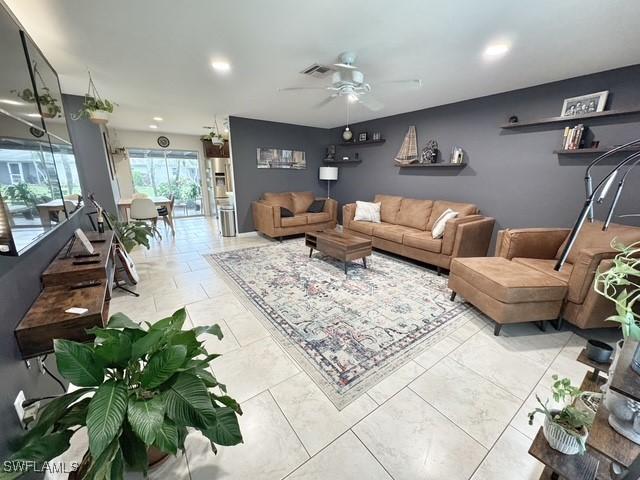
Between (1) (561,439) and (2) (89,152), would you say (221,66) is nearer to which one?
(2) (89,152)

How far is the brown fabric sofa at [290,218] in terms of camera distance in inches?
187

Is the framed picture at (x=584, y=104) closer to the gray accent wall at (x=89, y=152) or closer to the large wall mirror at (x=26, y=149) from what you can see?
the large wall mirror at (x=26, y=149)

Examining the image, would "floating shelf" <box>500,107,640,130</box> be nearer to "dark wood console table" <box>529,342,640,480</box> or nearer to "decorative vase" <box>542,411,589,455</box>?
"dark wood console table" <box>529,342,640,480</box>

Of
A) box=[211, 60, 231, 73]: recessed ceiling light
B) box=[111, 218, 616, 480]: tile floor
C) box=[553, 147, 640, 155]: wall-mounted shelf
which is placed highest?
box=[211, 60, 231, 73]: recessed ceiling light

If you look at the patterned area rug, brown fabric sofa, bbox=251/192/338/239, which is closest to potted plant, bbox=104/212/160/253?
the patterned area rug

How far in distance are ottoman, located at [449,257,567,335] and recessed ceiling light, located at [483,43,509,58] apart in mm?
1912

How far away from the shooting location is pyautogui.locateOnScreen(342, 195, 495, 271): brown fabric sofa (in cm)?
320

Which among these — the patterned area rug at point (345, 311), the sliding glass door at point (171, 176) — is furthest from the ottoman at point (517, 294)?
the sliding glass door at point (171, 176)

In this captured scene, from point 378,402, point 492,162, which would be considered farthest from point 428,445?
point 492,162

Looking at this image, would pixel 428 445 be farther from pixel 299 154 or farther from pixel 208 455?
pixel 299 154

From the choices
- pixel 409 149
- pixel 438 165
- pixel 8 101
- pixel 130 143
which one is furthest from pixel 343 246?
pixel 130 143

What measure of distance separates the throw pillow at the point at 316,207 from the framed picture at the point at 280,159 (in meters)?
1.08

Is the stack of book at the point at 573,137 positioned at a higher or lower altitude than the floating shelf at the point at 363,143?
lower

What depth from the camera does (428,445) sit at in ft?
4.25
